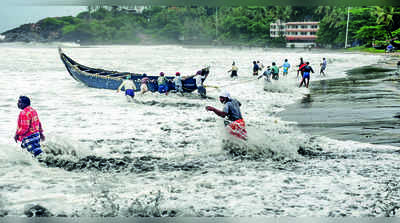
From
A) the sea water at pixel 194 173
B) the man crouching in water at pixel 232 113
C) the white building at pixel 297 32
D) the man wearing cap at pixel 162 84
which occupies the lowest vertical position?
the sea water at pixel 194 173

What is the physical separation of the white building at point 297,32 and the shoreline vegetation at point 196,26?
1.91 m

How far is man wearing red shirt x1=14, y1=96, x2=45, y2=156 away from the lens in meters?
7.37

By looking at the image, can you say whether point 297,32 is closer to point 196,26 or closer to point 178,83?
point 196,26

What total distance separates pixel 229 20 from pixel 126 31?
1698 inches

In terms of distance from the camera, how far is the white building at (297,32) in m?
94.6

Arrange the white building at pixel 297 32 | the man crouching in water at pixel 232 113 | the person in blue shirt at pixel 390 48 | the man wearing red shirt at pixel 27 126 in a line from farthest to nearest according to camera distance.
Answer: the white building at pixel 297 32, the person in blue shirt at pixel 390 48, the man crouching in water at pixel 232 113, the man wearing red shirt at pixel 27 126

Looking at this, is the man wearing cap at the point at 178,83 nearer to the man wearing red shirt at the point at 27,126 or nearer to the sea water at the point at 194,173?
the sea water at the point at 194,173

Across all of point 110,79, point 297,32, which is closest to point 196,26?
point 297,32

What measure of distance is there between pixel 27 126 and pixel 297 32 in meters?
96.7

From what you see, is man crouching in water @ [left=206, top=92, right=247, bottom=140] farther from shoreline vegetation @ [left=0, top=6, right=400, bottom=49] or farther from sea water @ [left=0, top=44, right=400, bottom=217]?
shoreline vegetation @ [left=0, top=6, right=400, bottom=49]

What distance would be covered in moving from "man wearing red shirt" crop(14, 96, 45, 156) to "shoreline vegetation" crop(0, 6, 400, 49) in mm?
64086

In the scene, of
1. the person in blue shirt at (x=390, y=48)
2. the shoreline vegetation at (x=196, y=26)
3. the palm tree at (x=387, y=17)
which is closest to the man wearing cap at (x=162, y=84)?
the person in blue shirt at (x=390, y=48)

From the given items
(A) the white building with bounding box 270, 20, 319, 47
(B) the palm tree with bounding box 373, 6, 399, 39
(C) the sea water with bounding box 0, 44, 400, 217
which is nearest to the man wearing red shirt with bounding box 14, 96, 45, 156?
(C) the sea water with bounding box 0, 44, 400, 217

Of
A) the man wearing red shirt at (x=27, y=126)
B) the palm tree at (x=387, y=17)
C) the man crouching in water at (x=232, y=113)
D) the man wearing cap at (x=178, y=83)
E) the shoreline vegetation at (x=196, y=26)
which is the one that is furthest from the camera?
the shoreline vegetation at (x=196, y=26)
